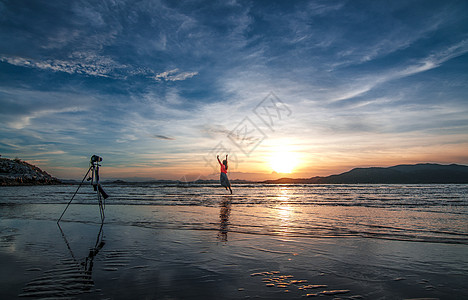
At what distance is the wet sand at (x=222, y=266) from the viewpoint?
3.49 metres

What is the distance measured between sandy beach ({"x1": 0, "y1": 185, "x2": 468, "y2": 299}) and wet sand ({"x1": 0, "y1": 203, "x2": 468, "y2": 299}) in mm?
15

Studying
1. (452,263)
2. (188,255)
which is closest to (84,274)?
(188,255)

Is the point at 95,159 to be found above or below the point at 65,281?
above

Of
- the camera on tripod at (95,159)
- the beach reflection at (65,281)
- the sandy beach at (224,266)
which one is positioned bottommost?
the sandy beach at (224,266)

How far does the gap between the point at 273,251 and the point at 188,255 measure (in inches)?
70.1

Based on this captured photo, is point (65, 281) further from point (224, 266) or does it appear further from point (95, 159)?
point (95, 159)

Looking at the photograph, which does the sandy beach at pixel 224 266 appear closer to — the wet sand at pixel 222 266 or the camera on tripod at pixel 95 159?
the wet sand at pixel 222 266

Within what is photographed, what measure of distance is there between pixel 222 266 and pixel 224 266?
3 centimetres

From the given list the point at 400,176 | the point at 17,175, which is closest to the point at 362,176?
the point at 400,176

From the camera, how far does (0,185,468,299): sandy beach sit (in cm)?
349

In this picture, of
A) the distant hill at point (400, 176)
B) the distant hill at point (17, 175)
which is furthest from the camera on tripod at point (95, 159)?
the distant hill at point (400, 176)

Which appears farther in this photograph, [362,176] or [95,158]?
[362,176]

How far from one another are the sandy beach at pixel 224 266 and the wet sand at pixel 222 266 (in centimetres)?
1

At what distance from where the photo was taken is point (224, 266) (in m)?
4.51
